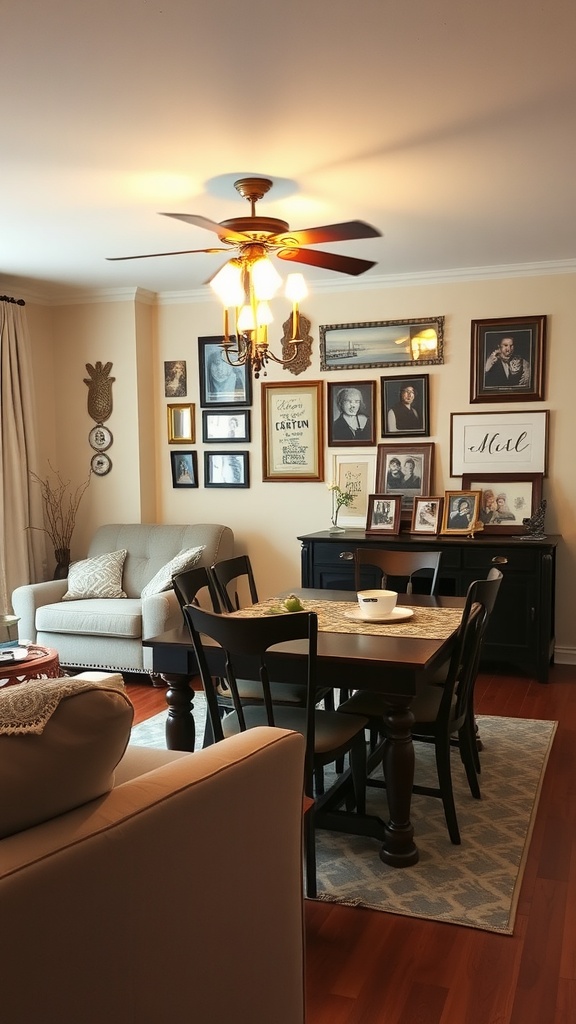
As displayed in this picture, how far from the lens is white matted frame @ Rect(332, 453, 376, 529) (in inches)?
233

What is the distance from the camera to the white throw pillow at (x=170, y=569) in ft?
17.4

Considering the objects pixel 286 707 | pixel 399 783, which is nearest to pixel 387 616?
pixel 286 707

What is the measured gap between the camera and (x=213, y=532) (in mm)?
5844

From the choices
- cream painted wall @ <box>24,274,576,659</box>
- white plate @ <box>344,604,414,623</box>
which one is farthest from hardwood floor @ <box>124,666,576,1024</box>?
cream painted wall @ <box>24,274,576,659</box>

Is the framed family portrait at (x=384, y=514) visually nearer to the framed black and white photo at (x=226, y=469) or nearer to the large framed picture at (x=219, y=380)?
the framed black and white photo at (x=226, y=469)

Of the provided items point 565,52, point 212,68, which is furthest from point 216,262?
point 565,52

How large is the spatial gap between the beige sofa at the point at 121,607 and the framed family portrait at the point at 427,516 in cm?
132

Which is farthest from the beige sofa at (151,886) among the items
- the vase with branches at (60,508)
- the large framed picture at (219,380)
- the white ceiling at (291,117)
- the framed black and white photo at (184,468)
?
the vase with branches at (60,508)

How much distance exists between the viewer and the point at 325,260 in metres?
3.53

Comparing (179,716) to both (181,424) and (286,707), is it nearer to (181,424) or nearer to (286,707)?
(286,707)

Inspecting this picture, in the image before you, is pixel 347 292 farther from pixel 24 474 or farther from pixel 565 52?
pixel 565 52

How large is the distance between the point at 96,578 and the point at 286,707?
9.42ft

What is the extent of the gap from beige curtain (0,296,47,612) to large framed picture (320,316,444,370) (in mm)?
2110

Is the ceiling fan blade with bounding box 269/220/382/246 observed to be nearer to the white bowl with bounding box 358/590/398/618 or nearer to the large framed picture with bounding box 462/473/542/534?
the white bowl with bounding box 358/590/398/618
